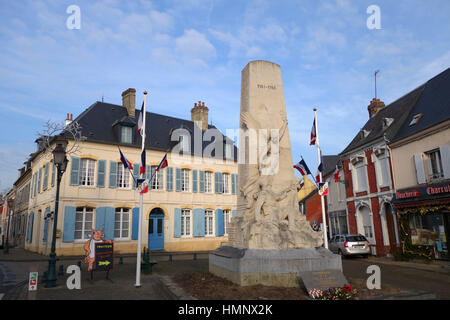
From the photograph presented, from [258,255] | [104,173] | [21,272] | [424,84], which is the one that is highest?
[424,84]

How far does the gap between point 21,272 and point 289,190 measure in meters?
10.8

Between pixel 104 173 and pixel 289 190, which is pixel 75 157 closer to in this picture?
pixel 104 173

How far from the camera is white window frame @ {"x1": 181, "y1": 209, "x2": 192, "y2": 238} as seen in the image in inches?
879

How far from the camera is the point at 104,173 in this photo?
64.1 feet

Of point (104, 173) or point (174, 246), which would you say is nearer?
point (104, 173)

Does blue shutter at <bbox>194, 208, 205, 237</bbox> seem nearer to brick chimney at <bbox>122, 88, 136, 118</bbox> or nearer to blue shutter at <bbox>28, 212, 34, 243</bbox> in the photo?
brick chimney at <bbox>122, 88, 136, 118</bbox>

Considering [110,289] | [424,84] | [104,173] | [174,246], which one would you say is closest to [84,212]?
[104,173]

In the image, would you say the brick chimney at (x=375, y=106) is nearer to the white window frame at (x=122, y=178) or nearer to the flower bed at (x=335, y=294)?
the white window frame at (x=122, y=178)

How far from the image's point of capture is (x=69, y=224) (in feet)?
58.6

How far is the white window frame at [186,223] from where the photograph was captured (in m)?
22.3

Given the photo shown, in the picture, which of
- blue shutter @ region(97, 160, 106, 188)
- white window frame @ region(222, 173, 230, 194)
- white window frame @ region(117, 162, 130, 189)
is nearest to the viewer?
blue shutter @ region(97, 160, 106, 188)

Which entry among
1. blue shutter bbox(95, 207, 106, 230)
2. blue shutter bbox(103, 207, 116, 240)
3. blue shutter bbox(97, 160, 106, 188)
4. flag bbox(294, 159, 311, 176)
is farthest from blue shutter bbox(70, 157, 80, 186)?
flag bbox(294, 159, 311, 176)
